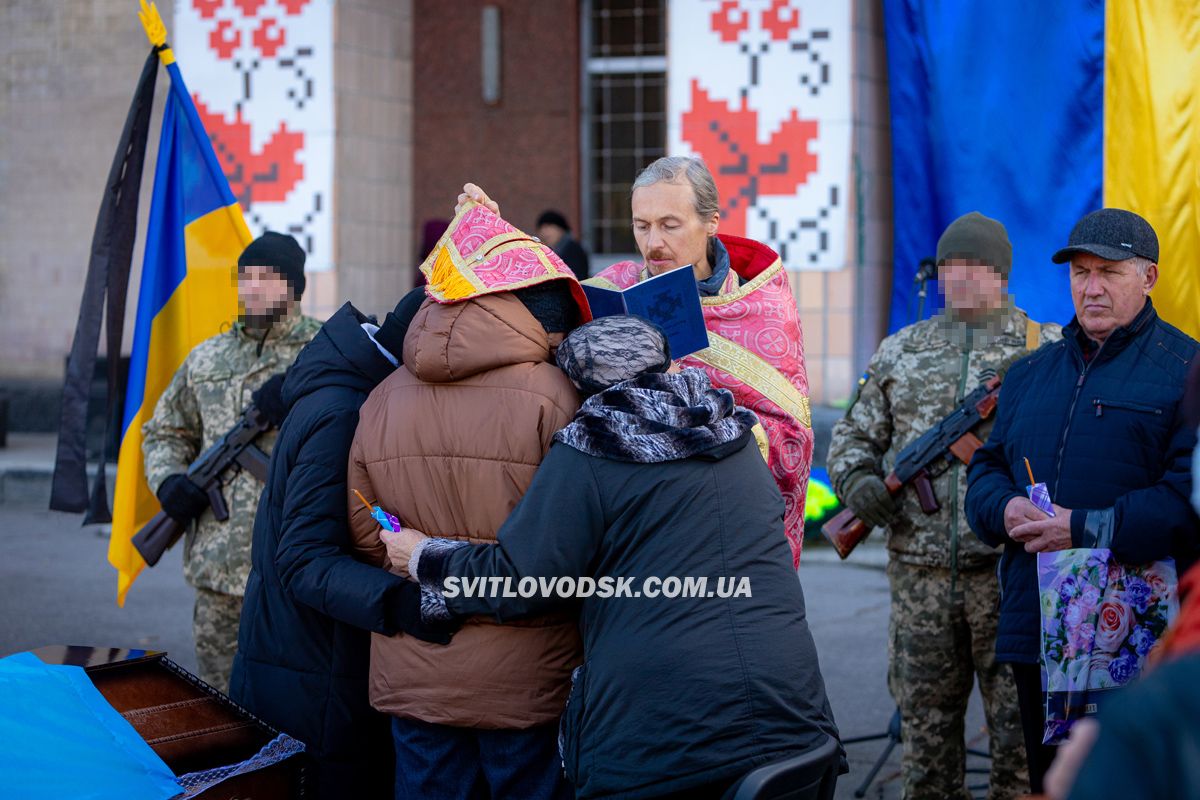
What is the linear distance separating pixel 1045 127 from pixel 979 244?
4.29ft

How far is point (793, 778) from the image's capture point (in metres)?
2.46

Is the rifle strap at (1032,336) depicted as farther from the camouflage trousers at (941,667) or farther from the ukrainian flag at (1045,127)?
the camouflage trousers at (941,667)

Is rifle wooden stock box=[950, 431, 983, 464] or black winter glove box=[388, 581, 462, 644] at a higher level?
rifle wooden stock box=[950, 431, 983, 464]

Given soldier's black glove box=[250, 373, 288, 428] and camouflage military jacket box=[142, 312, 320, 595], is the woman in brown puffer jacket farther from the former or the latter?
camouflage military jacket box=[142, 312, 320, 595]

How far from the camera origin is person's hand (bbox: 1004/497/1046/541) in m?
3.27

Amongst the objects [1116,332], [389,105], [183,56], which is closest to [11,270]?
[183,56]

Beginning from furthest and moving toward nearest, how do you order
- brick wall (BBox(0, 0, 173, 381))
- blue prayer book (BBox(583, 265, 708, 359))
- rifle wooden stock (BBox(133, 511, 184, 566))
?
brick wall (BBox(0, 0, 173, 381))
rifle wooden stock (BBox(133, 511, 184, 566))
blue prayer book (BBox(583, 265, 708, 359))

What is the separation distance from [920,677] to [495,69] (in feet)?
29.9

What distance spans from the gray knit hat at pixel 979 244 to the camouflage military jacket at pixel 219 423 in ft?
7.23

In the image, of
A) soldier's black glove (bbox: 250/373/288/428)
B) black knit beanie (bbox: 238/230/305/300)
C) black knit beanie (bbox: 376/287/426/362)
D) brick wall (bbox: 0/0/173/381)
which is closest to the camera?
black knit beanie (bbox: 376/287/426/362)

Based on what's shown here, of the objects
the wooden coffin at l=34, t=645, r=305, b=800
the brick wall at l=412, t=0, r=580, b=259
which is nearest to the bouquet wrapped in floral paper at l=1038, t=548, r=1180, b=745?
the wooden coffin at l=34, t=645, r=305, b=800

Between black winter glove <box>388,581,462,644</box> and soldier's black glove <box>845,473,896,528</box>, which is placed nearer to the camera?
black winter glove <box>388,581,462,644</box>

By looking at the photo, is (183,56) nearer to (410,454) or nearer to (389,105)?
(389,105)

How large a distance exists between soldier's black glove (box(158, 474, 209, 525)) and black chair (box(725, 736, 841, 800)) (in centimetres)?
249
